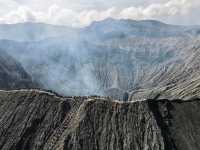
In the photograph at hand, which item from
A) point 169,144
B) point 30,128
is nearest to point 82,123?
point 30,128

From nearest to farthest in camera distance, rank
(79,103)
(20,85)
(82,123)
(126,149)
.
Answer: (126,149), (82,123), (79,103), (20,85)

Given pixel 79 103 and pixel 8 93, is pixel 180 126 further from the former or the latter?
pixel 8 93

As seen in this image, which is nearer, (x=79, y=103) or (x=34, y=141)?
(x=34, y=141)

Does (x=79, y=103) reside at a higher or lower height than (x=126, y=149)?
higher

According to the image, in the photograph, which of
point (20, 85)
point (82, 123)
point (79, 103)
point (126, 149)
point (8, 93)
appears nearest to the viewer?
point (126, 149)

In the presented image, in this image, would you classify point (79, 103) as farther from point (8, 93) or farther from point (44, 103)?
point (8, 93)

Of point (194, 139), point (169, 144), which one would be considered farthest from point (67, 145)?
point (194, 139)
